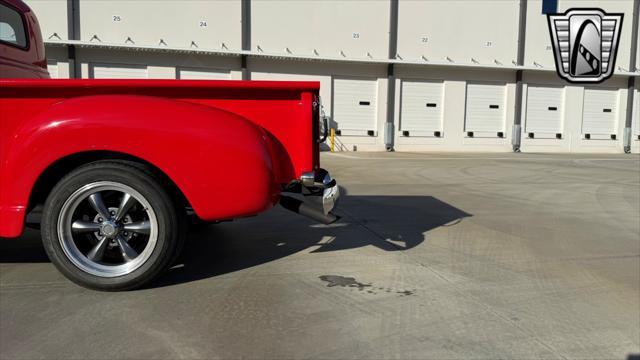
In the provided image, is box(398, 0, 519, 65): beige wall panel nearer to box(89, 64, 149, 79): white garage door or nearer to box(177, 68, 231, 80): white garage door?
box(177, 68, 231, 80): white garage door

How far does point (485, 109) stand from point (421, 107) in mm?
3489

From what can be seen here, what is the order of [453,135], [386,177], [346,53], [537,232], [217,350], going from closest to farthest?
[217,350], [537,232], [386,177], [346,53], [453,135]

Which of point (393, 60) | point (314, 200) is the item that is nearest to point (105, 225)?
point (314, 200)

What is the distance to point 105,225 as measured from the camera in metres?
3.35

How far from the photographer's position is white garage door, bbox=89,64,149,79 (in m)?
20.7

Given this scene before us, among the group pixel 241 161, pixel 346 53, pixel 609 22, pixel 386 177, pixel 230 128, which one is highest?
pixel 609 22

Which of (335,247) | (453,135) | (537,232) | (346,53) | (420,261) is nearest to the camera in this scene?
(420,261)

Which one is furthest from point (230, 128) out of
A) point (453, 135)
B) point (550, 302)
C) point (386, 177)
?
point (453, 135)

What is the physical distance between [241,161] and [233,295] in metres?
0.95

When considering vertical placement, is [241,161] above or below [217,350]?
above

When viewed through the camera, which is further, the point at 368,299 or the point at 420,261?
the point at 420,261

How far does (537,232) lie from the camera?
5.74 meters

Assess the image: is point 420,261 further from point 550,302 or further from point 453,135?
point 453,135

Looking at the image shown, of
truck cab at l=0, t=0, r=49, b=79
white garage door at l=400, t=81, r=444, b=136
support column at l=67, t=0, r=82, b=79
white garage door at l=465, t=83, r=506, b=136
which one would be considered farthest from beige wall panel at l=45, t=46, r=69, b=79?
white garage door at l=465, t=83, r=506, b=136
